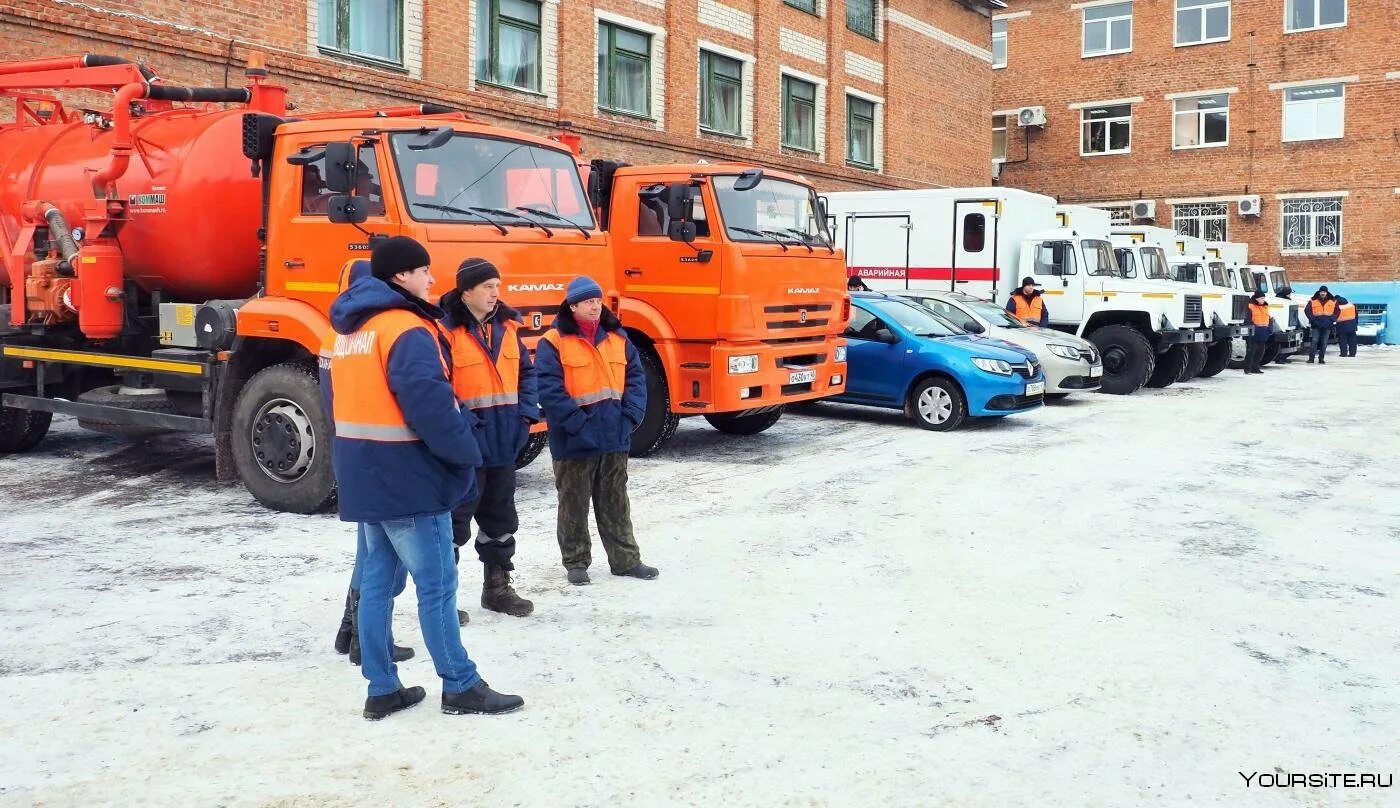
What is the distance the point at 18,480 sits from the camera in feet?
33.2

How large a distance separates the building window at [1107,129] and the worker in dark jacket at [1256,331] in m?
18.3

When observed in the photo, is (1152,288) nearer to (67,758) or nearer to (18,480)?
(18,480)

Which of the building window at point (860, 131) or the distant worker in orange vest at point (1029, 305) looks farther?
the building window at point (860, 131)

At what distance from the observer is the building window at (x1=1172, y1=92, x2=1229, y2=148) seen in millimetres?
39438

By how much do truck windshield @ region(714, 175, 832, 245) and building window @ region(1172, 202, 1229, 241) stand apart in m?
31.2

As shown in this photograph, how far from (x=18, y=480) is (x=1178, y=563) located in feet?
29.2

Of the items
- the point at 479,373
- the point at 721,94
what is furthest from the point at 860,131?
the point at 479,373

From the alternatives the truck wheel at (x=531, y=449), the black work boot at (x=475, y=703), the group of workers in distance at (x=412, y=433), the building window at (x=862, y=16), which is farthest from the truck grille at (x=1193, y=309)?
the black work boot at (x=475, y=703)

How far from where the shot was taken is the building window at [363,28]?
685 inches

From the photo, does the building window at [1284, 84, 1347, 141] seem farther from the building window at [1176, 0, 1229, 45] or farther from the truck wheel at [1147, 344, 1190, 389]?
the truck wheel at [1147, 344, 1190, 389]

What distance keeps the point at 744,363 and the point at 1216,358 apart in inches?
573

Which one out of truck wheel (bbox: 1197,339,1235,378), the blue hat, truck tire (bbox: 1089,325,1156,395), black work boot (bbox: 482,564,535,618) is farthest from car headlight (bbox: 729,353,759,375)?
truck wheel (bbox: 1197,339,1235,378)

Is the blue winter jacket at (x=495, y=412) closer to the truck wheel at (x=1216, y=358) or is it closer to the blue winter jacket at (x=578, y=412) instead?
the blue winter jacket at (x=578, y=412)

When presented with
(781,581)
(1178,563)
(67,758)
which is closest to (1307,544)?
(1178,563)
